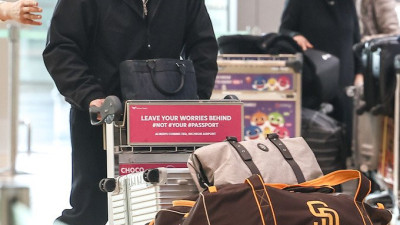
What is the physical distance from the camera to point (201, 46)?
12.8 ft

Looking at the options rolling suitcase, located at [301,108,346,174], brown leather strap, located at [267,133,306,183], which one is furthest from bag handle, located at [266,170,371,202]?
rolling suitcase, located at [301,108,346,174]

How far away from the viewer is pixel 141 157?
3.30 meters

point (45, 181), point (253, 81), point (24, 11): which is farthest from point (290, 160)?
point (45, 181)

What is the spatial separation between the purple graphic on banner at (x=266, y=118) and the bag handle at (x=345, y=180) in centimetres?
335

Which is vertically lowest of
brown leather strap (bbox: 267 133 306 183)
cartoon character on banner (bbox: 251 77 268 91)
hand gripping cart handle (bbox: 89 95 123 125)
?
brown leather strap (bbox: 267 133 306 183)

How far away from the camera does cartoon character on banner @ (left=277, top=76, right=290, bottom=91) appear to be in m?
6.36

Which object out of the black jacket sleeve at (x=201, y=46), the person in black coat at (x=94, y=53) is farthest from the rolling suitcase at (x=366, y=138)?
the person in black coat at (x=94, y=53)

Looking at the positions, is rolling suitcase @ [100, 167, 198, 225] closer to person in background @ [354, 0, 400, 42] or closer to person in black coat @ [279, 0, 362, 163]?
person in black coat @ [279, 0, 362, 163]

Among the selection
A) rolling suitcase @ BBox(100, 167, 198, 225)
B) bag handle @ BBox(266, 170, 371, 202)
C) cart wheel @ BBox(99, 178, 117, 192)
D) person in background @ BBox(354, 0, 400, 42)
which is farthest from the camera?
person in background @ BBox(354, 0, 400, 42)

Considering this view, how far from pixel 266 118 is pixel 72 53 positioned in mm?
3000

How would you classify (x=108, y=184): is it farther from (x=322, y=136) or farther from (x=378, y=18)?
(x=378, y=18)

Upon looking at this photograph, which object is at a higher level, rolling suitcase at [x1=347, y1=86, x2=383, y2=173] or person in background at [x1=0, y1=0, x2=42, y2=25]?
person in background at [x1=0, y1=0, x2=42, y2=25]

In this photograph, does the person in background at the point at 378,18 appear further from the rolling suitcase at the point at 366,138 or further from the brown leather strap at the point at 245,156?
the brown leather strap at the point at 245,156

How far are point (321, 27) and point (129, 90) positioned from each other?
3640 millimetres
